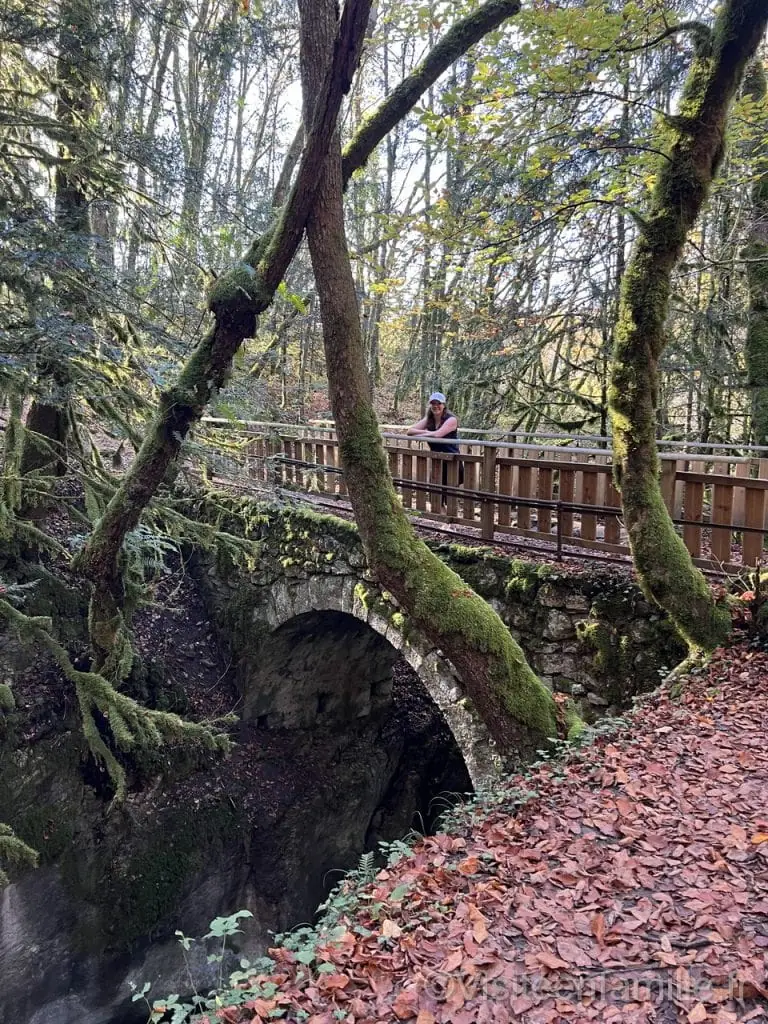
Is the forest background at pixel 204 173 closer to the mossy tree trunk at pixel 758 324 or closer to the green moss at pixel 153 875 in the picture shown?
the mossy tree trunk at pixel 758 324

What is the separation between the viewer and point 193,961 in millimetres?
6090

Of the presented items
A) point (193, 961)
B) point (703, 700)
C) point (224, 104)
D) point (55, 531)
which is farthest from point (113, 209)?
point (193, 961)

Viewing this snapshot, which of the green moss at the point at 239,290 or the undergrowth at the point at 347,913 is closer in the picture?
the undergrowth at the point at 347,913

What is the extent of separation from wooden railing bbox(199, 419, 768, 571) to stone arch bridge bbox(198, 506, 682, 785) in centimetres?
50

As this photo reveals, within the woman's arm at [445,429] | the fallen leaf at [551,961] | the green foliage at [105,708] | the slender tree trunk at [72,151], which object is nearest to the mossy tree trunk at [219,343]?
the green foliage at [105,708]

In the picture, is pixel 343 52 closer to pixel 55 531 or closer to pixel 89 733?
pixel 89 733

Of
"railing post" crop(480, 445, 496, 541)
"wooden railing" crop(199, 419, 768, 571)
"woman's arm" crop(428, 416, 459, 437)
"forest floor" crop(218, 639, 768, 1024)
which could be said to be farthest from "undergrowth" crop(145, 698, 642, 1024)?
"woman's arm" crop(428, 416, 459, 437)

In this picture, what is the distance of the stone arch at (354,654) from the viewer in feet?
14.6

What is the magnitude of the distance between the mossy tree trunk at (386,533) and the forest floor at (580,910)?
0.59 metres

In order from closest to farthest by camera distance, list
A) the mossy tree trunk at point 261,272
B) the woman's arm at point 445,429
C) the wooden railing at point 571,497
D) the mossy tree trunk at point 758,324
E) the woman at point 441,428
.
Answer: the mossy tree trunk at point 261,272, the wooden railing at point 571,497, the woman at point 441,428, the woman's arm at point 445,429, the mossy tree trunk at point 758,324

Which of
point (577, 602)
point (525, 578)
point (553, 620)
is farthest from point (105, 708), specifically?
point (577, 602)

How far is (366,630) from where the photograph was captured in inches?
302

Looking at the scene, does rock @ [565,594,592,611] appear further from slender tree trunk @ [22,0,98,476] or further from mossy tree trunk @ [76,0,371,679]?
slender tree trunk @ [22,0,98,476]

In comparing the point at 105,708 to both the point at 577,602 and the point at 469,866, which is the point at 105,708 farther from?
the point at 577,602
